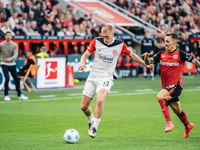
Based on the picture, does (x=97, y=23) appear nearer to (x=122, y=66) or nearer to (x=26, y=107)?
(x=122, y=66)

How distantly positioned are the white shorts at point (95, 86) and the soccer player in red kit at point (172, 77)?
962 mm

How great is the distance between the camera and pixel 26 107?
574 inches

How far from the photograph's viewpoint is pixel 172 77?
972cm

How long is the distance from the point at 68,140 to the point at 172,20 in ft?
86.4

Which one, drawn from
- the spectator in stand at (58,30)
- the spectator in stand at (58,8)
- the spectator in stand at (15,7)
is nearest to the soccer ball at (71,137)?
the spectator in stand at (15,7)

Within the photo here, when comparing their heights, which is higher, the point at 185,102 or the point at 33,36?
the point at 33,36

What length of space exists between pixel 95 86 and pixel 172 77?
1640 millimetres

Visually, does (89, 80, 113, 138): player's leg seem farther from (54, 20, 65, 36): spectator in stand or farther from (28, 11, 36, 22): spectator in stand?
(54, 20, 65, 36): spectator in stand

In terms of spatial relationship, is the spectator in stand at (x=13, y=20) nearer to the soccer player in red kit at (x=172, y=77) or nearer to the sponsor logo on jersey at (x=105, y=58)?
the sponsor logo on jersey at (x=105, y=58)

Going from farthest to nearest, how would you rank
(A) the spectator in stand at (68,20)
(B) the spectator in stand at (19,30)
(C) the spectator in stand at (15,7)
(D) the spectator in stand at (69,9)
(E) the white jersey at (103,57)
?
(D) the spectator in stand at (69,9), (A) the spectator in stand at (68,20), (C) the spectator in stand at (15,7), (B) the spectator in stand at (19,30), (E) the white jersey at (103,57)

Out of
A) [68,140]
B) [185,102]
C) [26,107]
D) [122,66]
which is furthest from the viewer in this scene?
[122,66]

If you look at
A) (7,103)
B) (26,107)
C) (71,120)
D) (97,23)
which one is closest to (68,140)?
(71,120)

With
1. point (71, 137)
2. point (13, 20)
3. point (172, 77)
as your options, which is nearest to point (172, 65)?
point (172, 77)

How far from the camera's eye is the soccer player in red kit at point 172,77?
31.2 feet
